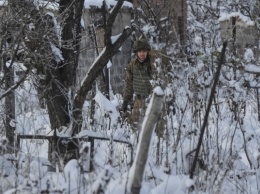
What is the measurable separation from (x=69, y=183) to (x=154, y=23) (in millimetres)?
11269

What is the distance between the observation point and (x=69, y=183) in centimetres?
338

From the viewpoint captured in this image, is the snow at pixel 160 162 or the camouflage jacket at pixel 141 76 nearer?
the snow at pixel 160 162

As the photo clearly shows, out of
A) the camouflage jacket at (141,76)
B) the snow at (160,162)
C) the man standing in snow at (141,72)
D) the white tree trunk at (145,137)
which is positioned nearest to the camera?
the white tree trunk at (145,137)

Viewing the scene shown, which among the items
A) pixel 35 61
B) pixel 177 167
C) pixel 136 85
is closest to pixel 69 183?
pixel 177 167

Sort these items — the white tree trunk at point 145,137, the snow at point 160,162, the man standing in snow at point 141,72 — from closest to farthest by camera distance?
the white tree trunk at point 145,137, the snow at point 160,162, the man standing in snow at point 141,72

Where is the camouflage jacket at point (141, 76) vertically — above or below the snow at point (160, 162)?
above

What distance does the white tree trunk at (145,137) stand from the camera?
2709mm

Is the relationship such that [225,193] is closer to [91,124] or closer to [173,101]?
[173,101]

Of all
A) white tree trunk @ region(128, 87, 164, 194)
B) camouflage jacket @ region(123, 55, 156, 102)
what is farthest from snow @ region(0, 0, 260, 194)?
camouflage jacket @ region(123, 55, 156, 102)

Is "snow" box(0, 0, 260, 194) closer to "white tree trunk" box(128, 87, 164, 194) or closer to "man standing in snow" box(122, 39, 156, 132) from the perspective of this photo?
"white tree trunk" box(128, 87, 164, 194)

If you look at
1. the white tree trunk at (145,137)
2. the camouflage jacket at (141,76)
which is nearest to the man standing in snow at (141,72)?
the camouflage jacket at (141,76)

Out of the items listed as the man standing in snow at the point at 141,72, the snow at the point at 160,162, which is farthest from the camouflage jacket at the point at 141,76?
the snow at the point at 160,162

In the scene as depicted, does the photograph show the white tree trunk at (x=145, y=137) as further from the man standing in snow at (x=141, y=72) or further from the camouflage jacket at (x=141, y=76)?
the camouflage jacket at (x=141, y=76)

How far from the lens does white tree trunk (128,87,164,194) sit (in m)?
2.71
